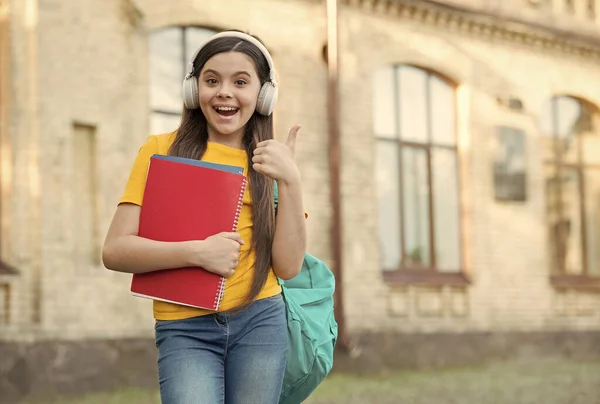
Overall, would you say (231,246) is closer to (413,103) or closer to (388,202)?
(388,202)

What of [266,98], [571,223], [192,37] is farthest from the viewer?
[571,223]

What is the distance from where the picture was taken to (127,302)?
10.8 metres

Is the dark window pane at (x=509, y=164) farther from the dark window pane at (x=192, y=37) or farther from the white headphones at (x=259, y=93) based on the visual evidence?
the white headphones at (x=259, y=93)

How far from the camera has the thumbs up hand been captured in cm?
270

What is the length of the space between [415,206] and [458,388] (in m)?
4.25

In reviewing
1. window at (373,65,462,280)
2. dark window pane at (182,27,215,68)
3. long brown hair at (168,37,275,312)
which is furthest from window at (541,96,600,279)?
long brown hair at (168,37,275,312)

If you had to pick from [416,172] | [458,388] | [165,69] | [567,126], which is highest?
[165,69]

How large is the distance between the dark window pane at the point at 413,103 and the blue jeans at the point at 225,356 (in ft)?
38.6

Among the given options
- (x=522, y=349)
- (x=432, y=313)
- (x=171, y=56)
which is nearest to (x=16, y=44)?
(x=171, y=56)

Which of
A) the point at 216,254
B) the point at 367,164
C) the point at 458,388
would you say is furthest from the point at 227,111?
the point at 367,164

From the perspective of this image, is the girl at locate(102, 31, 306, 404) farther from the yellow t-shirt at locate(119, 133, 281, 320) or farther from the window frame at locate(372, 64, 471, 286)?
the window frame at locate(372, 64, 471, 286)

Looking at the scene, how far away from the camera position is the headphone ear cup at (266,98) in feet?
9.40

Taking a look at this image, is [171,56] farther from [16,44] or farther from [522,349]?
[522,349]

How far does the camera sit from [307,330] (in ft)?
9.32
